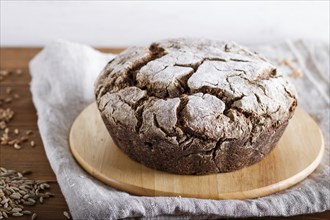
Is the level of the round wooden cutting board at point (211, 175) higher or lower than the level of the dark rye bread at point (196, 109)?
lower

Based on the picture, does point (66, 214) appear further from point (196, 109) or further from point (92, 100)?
point (92, 100)

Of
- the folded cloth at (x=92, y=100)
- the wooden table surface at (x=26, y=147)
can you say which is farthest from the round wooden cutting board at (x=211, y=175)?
the wooden table surface at (x=26, y=147)

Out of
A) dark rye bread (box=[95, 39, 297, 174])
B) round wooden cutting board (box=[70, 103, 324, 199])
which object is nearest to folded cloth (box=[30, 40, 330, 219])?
round wooden cutting board (box=[70, 103, 324, 199])

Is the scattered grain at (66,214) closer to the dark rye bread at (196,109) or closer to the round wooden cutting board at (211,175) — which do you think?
the round wooden cutting board at (211,175)

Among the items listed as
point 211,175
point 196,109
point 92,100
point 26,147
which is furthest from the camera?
point 92,100

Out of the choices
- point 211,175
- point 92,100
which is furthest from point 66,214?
point 92,100

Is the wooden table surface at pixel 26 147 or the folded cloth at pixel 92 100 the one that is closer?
the folded cloth at pixel 92 100

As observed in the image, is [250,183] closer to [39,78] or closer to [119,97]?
[119,97]
